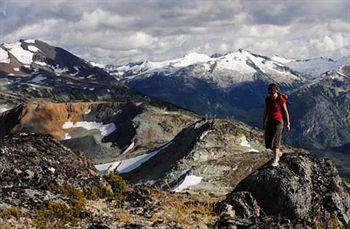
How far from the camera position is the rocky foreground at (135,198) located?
65.7 ft

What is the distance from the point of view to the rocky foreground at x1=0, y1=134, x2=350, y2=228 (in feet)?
65.7

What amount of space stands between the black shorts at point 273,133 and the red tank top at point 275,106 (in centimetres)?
27

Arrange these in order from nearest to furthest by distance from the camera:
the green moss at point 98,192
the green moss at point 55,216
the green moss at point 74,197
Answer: the green moss at point 55,216 < the green moss at point 74,197 < the green moss at point 98,192

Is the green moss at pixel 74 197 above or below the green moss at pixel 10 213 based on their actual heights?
below

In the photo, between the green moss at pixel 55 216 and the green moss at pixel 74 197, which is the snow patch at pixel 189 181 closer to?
the green moss at pixel 74 197

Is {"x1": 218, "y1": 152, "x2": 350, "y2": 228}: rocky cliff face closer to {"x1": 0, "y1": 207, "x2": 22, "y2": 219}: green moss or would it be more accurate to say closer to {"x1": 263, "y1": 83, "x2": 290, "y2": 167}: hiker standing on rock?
{"x1": 263, "y1": 83, "x2": 290, "y2": 167}: hiker standing on rock

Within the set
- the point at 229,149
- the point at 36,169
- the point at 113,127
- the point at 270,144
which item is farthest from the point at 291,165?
the point at 113,127

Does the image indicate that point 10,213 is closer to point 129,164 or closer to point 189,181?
point 189,181

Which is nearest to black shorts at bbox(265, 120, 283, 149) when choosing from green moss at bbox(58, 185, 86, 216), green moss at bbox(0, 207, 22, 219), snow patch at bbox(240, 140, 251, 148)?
green moss at bbox(58, 185, 86, 216)

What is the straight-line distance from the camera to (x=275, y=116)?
2544 cm

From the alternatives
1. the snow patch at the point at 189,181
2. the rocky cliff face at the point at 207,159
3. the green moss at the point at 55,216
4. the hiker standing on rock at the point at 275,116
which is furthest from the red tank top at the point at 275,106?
the snow patch at the point at 189,181

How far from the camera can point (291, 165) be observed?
26.4 metres

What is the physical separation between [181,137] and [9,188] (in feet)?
333

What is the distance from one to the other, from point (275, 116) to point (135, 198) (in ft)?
→ 24.0
